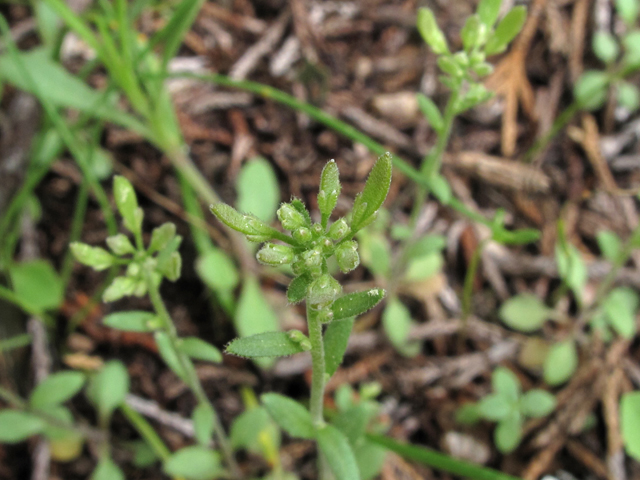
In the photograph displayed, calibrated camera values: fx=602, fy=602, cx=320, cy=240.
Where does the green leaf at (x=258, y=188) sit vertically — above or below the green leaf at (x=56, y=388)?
above

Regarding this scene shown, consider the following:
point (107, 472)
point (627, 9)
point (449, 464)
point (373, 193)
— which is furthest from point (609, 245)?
point (107, 472)

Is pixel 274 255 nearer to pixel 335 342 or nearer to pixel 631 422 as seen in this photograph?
pixel 335 342

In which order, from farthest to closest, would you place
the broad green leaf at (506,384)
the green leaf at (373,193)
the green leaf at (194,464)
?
the broad green leaf at (506,384) < the green leaf at (194,464) < the green leaf at (373,193)

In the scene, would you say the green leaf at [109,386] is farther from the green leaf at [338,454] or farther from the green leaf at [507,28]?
A: the green leaf at [507,28]

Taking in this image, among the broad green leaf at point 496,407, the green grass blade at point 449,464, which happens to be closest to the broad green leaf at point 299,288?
the green grass blade at point 449,464

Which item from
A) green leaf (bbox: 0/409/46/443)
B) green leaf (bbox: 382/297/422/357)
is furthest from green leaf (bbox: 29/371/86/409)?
green leaf (bbox: 382/297/422/357)

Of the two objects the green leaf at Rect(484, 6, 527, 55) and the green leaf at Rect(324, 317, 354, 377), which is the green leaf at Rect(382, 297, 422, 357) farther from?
the green leaf at Rect(484, 6, 527, 55)
